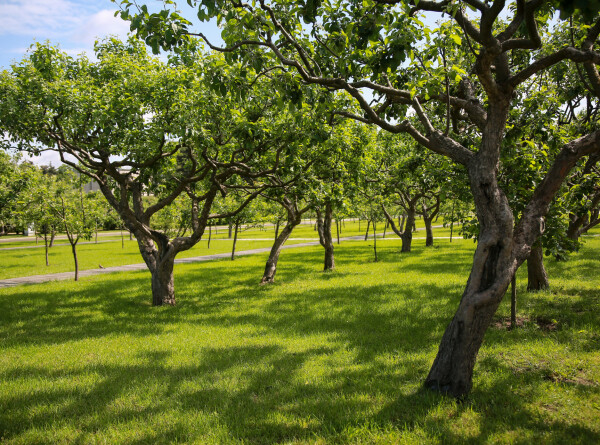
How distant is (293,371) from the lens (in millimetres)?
5695

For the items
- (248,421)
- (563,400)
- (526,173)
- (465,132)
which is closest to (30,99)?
(248,421)

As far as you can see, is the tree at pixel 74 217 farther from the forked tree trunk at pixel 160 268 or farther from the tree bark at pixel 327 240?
the tree bark at pixel 327 240

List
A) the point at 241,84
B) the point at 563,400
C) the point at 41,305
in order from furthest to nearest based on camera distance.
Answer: the point at 41,305
the point at 241,84
the point at 563,400

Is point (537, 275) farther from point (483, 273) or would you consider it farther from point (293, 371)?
point (293, 371)

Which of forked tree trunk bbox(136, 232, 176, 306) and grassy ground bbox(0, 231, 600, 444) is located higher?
forked tree trunk bbox(136, 232, 176, 306)

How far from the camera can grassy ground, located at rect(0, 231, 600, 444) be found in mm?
4078

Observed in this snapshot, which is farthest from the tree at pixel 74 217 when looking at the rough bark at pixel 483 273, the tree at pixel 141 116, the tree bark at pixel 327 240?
the rough bark at pixel 483 273

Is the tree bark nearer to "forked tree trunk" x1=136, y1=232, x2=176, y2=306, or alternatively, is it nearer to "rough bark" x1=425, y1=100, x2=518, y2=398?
"forked tree trunk" x1=136, y1=232, x2=176, y2=306

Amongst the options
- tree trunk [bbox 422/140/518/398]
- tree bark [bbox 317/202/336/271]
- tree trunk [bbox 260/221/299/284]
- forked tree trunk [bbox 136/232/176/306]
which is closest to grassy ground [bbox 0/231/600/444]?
tree trunk [bbox 422/140/518/398]

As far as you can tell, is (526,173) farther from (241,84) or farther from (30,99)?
(30,99)

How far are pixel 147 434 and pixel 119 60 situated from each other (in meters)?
9.71

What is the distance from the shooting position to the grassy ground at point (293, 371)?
4078 millimetres

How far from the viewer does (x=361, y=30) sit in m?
4.22

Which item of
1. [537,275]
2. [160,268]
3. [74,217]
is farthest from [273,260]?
[74,217]
